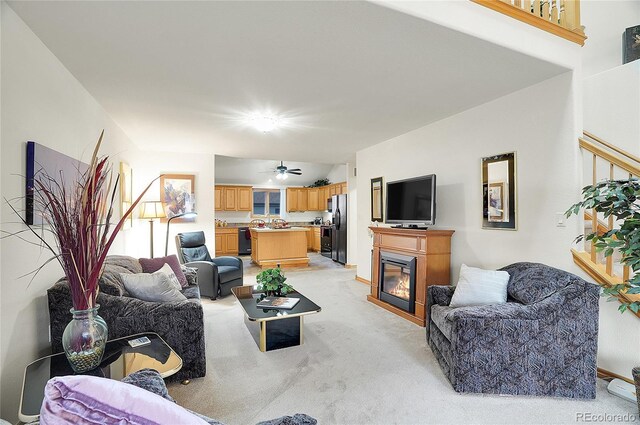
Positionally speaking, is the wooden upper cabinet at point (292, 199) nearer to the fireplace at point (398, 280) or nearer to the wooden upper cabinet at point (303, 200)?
the wooden upper cabinet at point (303, 200)

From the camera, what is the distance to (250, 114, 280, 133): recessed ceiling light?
12.2 ft

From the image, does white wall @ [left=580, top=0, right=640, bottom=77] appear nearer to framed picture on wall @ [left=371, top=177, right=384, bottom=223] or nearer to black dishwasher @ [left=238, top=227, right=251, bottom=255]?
framed picture on wall @ [left=371, top=177, right=384, bottom=223]

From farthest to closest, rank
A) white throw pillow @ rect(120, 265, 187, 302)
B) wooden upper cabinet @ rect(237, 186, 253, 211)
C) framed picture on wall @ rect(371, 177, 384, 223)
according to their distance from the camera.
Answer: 1. wooden upper cabinet @ rect(237, 186, 253, 211)
2. framed picture on wall @ rect(371, 177, 384, 223)
3. white throw pillow @ rect(120, 265, 187, 302)

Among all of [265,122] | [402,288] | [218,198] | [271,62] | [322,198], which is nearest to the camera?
[271,62]

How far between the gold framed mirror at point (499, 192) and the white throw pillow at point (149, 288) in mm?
3097

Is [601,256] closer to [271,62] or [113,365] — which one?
[271,62]

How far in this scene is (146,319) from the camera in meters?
2.21

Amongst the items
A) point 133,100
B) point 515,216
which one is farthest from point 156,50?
point 515,216

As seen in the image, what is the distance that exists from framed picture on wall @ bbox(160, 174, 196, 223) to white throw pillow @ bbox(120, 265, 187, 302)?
333cm

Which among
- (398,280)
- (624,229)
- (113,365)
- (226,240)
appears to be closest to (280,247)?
(226,240)

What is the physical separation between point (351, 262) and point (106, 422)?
669cm

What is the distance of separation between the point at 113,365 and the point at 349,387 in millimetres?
1532

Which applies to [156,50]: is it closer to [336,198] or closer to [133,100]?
[133,100]

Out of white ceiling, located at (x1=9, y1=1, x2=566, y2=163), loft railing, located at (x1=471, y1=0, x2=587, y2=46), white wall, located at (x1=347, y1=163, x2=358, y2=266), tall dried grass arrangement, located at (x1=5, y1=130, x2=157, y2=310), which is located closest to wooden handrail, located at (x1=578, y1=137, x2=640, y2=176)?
white ceiling, located at (x1=9, y1=1, x2=566, y2=163)
